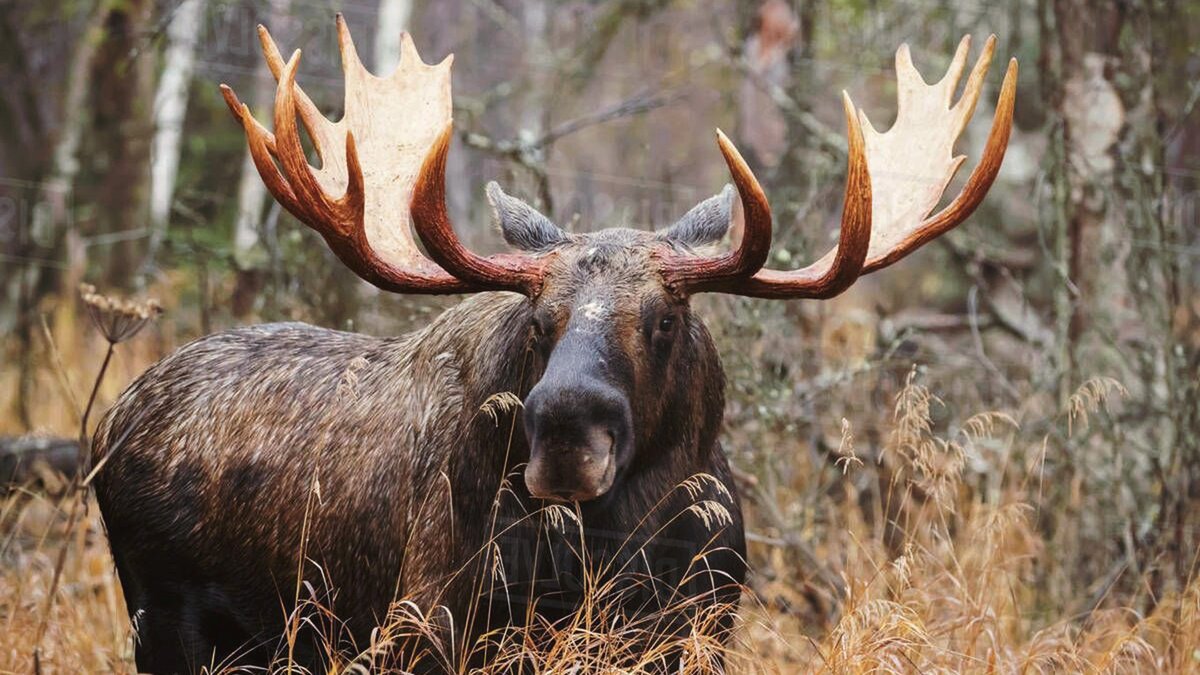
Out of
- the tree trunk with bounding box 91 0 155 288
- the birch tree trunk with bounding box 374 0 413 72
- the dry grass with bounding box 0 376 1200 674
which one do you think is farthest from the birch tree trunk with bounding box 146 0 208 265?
the dry grass with bounding box 0 376 1200 674

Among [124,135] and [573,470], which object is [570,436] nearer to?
[573,470]

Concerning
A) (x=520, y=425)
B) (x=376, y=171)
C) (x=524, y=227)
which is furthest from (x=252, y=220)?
(x=520, y=425)

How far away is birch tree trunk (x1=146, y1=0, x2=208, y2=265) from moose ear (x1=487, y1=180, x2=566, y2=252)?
24.4 feet

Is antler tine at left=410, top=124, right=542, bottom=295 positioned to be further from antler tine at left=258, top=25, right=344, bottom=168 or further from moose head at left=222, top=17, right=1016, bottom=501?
antler tine at left=258, top=25, right=344, bottom=168

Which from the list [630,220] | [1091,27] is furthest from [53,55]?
[1091,27]

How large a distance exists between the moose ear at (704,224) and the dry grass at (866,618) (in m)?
0.75

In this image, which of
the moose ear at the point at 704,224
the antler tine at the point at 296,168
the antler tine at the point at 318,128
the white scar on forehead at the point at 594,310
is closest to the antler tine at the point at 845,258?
the moose ear at the point at 704,224

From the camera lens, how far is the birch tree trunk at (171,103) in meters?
12.1

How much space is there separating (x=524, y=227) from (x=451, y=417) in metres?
0.62

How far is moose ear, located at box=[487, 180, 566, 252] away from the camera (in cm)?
479

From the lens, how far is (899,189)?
486cm

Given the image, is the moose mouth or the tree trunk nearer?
the moose mouth

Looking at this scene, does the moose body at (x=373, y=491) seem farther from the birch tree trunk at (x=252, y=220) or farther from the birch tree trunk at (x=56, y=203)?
the birch tree trunk at (x=56, y=203)

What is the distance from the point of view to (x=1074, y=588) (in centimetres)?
675
